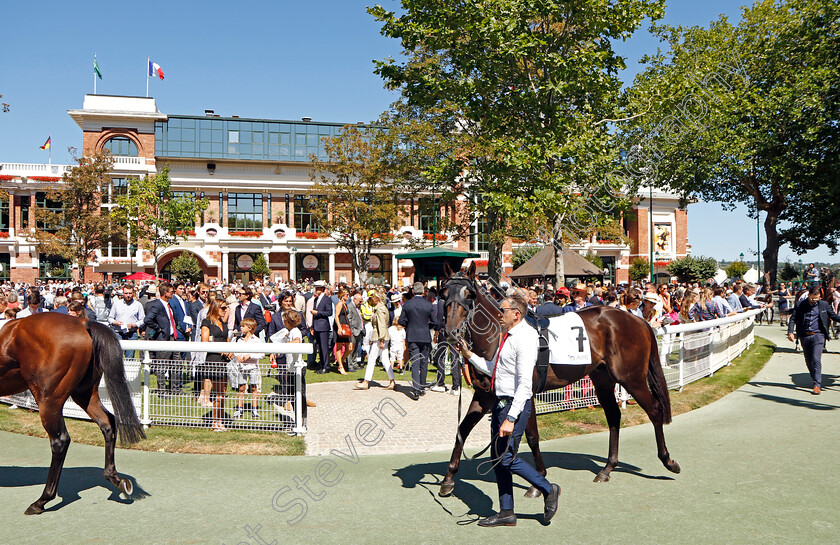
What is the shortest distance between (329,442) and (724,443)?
16.4ft

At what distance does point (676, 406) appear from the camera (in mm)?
9906

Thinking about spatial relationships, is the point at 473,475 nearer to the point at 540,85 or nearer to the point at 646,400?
the point at 646,400

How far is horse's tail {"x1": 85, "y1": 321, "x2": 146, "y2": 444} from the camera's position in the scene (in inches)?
239

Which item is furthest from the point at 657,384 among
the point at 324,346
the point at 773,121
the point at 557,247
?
the point at 773,121

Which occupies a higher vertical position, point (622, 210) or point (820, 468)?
point (622, 210)

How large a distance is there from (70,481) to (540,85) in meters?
12.3

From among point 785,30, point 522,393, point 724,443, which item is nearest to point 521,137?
point 724,443

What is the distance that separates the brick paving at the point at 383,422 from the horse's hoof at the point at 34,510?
293 cm

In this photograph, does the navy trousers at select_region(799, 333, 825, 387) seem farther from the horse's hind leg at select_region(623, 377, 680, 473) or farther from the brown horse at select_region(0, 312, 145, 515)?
the brown horse at select_region(0, 312, 145, 515)

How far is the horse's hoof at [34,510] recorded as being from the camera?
527cm

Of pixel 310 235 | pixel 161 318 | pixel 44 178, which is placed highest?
pixel 44 178

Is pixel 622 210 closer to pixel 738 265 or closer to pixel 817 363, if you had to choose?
pixel 817 363

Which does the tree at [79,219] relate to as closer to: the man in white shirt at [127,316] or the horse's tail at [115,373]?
the man in white shirt at [127,316]

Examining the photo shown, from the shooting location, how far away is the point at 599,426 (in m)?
8.72
